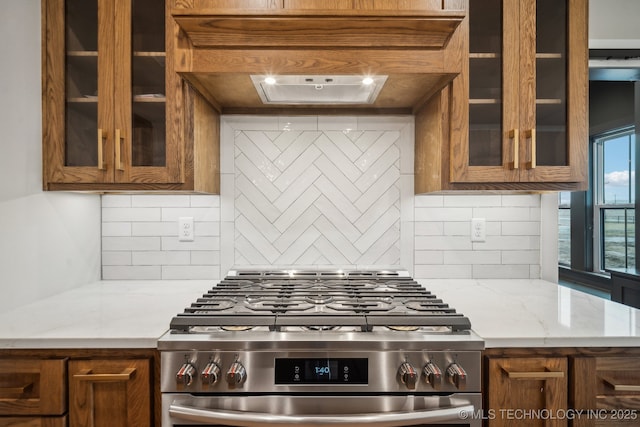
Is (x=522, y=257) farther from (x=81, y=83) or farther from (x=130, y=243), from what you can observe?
(x=81, y=83)

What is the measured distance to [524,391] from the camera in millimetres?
1154

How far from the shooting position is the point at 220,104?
186cm

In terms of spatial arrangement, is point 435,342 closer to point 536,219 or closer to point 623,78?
point 536,219

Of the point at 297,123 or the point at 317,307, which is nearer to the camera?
the point at 317,307

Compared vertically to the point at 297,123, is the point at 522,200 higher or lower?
lower

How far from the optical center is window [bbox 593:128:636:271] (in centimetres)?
351

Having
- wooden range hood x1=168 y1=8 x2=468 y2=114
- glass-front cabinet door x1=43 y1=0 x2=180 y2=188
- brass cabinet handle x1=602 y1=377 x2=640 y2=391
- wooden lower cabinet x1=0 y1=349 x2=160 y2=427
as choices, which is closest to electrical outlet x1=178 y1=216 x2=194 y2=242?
glass-front cabinet door x1=43 y1=0 x2=180 y2=188

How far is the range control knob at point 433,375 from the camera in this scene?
108 cm

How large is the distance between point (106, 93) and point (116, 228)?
2.33ft

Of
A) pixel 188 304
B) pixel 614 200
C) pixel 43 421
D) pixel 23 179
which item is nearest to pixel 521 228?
pixel 188 304

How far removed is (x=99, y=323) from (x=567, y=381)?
147 cm

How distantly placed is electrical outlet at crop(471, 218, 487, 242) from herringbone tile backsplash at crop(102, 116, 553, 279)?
0.9 inches

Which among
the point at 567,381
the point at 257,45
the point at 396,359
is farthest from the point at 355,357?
the point at 257,45

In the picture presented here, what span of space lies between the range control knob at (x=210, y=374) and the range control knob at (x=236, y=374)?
1.4 inches
